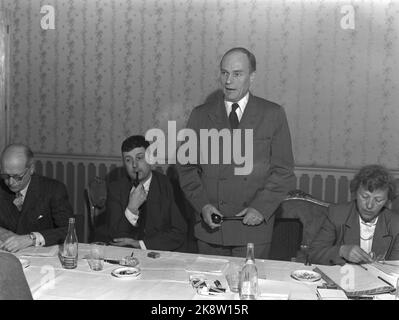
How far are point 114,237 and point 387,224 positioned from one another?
1.41 m

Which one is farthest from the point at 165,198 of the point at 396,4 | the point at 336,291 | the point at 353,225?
the point at 396,4

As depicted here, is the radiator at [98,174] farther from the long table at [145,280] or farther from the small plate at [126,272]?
the small plate at [126,272]

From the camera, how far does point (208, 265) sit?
→ 2.53 m

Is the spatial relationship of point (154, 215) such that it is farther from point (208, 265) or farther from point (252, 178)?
point (208, 265)

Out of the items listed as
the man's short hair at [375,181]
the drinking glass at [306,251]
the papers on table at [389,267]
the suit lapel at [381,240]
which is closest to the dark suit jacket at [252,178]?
the drinking glass at [306,251]

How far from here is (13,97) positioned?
5.46 m

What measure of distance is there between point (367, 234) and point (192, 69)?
2523 millimetres

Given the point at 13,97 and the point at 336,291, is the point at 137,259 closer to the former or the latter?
the point at 336,291

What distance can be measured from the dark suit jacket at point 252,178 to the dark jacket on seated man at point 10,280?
1760mm

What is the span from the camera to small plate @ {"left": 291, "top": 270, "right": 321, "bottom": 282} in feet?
7.70

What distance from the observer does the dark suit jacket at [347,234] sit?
2812 mm

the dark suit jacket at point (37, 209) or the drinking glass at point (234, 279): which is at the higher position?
the dark suit jacket at point (37, 209)

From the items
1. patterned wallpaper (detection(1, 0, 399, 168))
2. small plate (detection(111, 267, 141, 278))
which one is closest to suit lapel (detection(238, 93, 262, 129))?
small plate (detection(111, 267, 141, 278))

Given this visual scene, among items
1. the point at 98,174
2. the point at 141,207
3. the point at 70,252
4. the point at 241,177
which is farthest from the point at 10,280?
the point at 98,174
